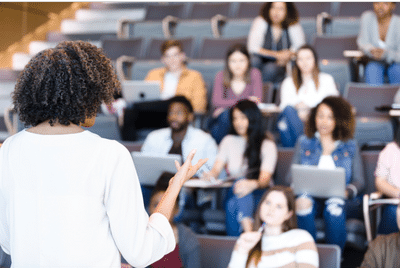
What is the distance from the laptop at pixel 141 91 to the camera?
264 centimetres

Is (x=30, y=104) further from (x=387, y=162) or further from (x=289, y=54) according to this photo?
(x=289, y=54)

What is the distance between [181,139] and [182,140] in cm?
2

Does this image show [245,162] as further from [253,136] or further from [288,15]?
[288,15]

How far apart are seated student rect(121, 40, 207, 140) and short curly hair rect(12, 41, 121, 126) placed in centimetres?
185

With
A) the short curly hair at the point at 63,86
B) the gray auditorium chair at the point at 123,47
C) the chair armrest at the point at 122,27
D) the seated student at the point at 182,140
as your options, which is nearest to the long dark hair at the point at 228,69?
the seated student at the point at 182,140

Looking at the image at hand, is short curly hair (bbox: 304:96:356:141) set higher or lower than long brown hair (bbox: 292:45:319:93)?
lower

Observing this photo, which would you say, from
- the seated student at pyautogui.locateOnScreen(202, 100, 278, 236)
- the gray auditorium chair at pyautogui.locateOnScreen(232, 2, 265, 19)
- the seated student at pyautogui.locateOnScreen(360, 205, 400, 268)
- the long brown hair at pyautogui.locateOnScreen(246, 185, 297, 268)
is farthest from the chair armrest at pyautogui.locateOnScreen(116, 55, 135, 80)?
the seated student at pyautogui.locateOnScreen(360, 205, 400, 268)

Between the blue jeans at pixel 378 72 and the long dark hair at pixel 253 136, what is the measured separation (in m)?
1.04

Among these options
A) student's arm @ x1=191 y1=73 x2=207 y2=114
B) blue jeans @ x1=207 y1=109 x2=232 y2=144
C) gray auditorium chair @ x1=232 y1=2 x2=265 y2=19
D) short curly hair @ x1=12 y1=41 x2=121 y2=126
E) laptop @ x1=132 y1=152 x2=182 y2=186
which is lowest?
laptop @ x1=132 y1=152 x2=182 y2=186

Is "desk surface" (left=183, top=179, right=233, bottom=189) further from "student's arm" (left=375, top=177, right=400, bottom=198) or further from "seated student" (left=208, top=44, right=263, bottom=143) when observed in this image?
"seated student" (left=208, top=44, right=263, bottom=143)

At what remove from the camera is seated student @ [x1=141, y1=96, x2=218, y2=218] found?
7.61ft

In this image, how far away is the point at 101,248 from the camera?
0.76 meters

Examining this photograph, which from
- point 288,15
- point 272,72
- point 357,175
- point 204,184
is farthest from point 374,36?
point 204,184

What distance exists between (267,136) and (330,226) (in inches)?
21.4
